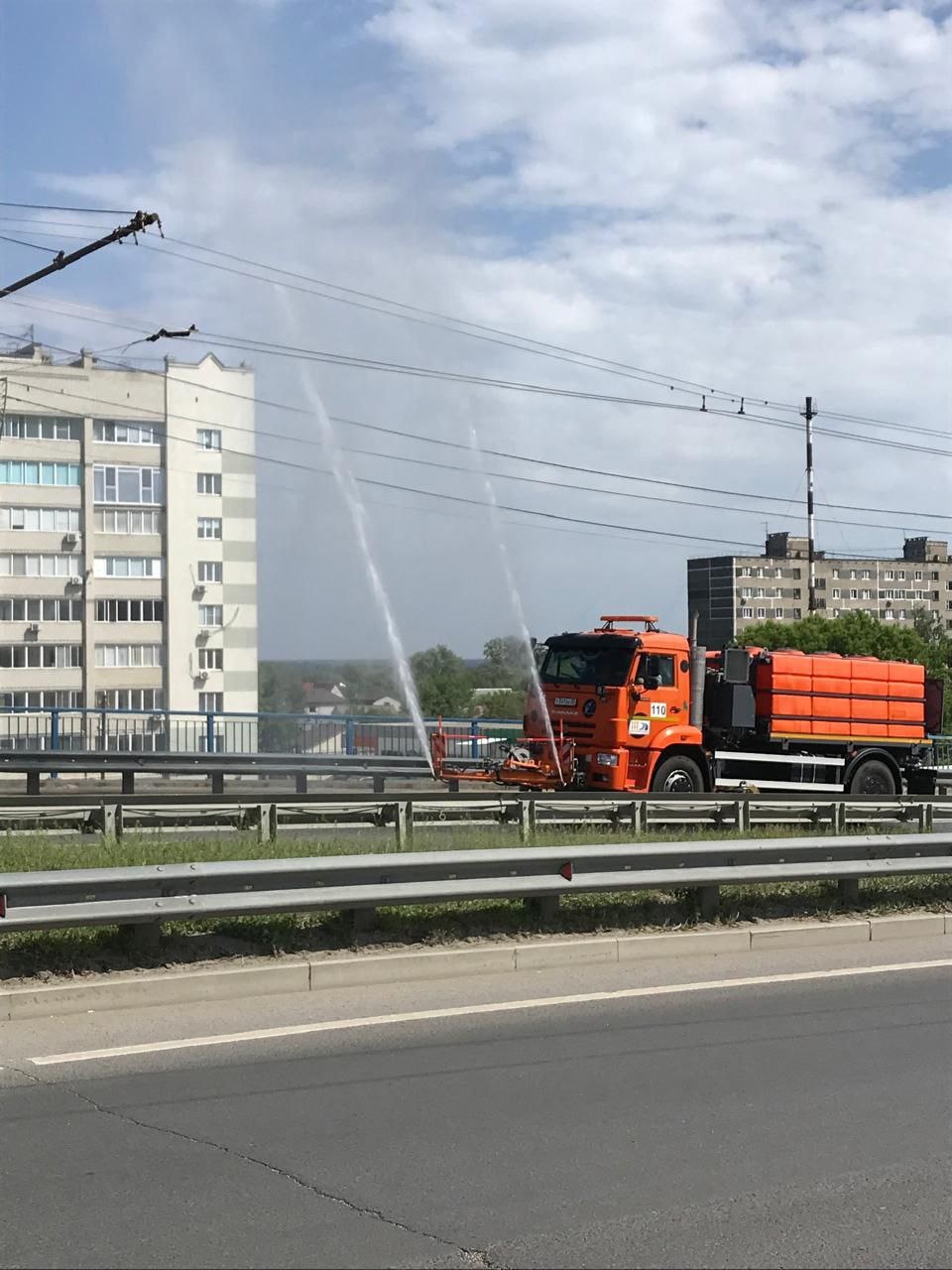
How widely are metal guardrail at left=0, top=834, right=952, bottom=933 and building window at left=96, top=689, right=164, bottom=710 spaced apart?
2552 inches

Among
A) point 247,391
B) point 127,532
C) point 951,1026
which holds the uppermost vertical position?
point 247,391

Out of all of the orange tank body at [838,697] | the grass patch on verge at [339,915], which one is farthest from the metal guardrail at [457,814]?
the orange tank body at [838,697]

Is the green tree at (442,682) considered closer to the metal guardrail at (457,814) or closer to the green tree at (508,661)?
the green tree at (508,661)

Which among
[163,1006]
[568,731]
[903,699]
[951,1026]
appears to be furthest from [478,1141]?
[903,699]

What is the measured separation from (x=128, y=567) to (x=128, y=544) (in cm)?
117

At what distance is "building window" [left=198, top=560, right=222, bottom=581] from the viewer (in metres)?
75.2

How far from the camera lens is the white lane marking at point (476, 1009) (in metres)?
7.52

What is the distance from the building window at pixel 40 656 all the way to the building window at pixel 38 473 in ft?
27.0

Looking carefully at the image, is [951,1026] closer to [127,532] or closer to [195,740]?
[195,740]

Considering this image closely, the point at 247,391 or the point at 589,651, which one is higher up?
the point at 247,391

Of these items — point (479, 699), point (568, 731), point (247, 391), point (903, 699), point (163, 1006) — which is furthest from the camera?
point (247, 391)

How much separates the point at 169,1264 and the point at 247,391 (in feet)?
232

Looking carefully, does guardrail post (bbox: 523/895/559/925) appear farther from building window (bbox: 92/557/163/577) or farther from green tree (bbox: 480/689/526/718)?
building window (bbox: 92/557/163/577)

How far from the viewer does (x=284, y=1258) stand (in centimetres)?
484
